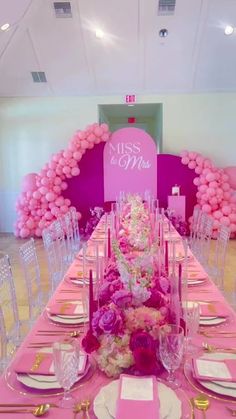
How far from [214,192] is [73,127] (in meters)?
3.35

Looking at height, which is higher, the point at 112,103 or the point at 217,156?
the point at 112,103

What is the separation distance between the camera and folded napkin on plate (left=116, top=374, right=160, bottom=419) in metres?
1.04

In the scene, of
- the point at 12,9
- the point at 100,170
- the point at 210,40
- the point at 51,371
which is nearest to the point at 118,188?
the point at 100,170

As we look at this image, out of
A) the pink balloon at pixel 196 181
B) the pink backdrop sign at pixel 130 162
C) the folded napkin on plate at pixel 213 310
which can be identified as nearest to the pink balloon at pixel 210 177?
the pink balloon at pixel 196 181

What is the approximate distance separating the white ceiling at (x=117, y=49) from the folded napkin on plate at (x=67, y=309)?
15.8ft

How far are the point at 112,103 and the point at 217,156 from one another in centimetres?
251

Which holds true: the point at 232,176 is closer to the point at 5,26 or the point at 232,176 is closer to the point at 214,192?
the point at 214,192

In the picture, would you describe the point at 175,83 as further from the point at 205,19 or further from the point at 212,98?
the point at 205,19

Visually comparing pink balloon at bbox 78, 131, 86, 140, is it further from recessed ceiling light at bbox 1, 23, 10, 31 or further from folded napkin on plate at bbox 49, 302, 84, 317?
folded napkin on plate at bbox 49, 302, 84, 317

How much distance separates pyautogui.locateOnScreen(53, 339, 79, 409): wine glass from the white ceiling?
5.39 meters

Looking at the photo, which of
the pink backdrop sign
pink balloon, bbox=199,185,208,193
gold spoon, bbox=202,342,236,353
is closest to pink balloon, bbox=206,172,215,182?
pink balloon, bbox=199,185,208,193

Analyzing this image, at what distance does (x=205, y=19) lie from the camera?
6309 mm

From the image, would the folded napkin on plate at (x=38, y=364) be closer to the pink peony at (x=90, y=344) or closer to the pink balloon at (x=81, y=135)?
the pink peony at (x=90, y=344)

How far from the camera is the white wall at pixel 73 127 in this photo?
8.21m
